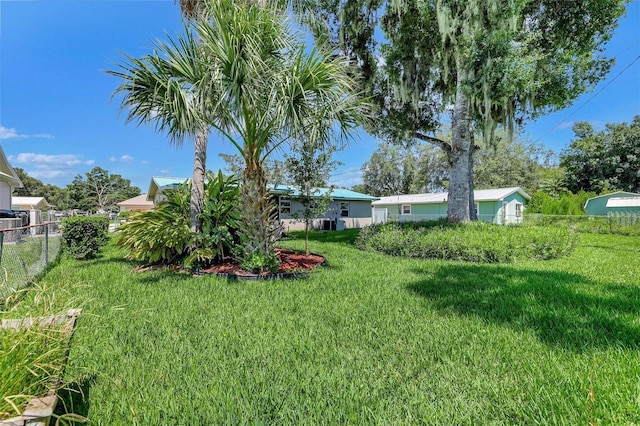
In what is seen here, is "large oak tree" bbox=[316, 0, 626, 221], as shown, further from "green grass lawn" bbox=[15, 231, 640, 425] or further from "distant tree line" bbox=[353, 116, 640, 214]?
"distant tree line" bbox=[353, 116, 640, 214]

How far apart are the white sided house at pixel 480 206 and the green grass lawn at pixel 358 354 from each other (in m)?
15.6

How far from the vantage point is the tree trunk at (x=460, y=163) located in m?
9.87

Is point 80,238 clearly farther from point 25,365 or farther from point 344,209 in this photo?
point 344,209

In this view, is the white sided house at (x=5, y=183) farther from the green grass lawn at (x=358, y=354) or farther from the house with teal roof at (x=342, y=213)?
the green grass lawn at (x=358, y=354)

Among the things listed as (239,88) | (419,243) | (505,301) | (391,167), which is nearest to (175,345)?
(239,88)

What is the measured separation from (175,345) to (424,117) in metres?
10.9

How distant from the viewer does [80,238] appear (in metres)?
8.25

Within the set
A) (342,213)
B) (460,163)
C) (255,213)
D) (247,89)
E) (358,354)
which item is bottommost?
(358,354)

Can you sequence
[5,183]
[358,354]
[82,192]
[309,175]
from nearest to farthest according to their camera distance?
[358,354]
[309,175]
[5,183]
[82,192]

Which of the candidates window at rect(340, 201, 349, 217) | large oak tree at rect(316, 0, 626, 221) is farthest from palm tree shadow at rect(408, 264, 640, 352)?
window at rect(340, 201, 349, 217)

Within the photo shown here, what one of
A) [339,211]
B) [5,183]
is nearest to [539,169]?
[339,211]

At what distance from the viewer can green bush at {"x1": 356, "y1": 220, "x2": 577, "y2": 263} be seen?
8266 mm

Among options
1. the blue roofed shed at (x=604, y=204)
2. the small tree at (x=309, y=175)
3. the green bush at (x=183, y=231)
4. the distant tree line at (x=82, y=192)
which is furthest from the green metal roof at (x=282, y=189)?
the distant tree line at (x=82, y=192)

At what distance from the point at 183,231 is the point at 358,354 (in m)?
4.97
